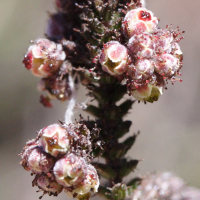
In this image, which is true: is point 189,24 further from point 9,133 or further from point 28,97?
point 9,133

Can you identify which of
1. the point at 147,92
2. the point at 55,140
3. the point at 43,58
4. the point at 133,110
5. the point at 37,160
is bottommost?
the point at 37,160

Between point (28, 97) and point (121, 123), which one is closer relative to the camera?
point (121, 123)

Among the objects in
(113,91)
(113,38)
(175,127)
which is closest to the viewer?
(113,38)

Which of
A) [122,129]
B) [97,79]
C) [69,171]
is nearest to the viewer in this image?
[69,171]

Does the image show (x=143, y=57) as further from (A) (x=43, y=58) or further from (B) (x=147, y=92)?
(A) (x=43, y=58)

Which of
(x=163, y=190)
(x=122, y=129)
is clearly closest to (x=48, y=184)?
(x=122, y=129)

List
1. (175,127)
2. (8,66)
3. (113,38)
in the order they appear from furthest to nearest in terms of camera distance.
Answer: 1. (8,66)
2. (175,127)
3. (113,38)

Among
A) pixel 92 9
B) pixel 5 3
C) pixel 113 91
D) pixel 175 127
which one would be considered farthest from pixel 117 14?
pixel 5 3

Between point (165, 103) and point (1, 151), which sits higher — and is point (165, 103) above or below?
above
